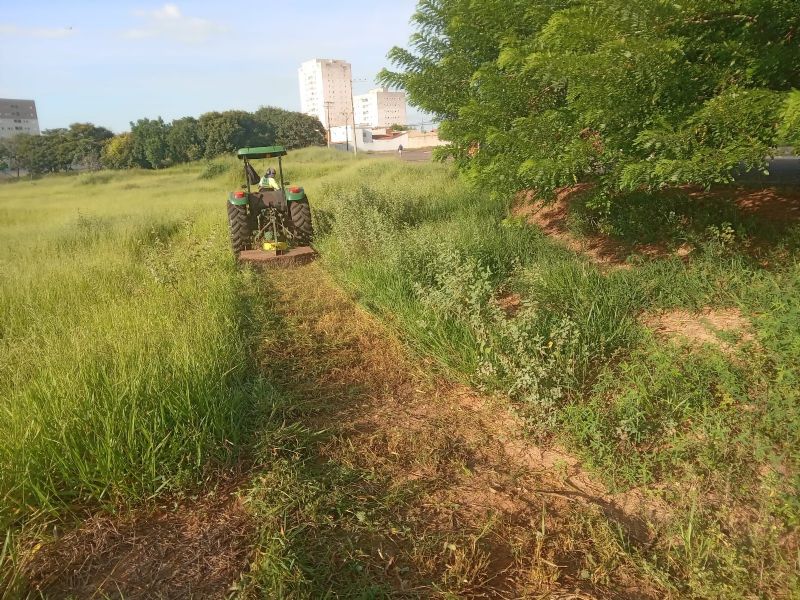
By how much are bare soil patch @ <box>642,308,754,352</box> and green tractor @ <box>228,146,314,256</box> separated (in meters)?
5.34

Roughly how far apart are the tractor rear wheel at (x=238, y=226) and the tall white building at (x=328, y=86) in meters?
83.2

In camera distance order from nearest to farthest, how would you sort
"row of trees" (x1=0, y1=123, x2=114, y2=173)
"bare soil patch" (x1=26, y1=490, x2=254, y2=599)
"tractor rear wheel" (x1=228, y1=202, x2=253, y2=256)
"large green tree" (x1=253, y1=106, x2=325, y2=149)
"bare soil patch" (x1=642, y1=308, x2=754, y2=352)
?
1. "bare soil patch" (x1=26, y1=490, x2=254, y2=599)
2. "bare soil patch" (x1=642, y1=308, x2=754, y2=352)
3. "tractor rear wheel" (x1=228, y1=202, x2=253, y2=256)
4. "row of trees" (x1=0, y1=123, x2=114, y2=173)
5. "large green tree" (x1=253, y1=106, x2=325, y2=149)

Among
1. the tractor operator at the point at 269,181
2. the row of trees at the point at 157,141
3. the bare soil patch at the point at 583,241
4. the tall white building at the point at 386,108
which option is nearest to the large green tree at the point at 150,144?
the row of trees at the point at 157,141

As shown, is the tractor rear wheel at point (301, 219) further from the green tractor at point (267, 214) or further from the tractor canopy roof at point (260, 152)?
the tractor canopy roof at point (260, 152)

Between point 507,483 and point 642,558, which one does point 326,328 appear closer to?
point 507,483

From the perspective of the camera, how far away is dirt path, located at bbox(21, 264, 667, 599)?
1.99 metres

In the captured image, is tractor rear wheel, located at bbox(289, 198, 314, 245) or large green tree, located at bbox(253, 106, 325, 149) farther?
large green tree, located at bbox(253, 106, 325, 149)

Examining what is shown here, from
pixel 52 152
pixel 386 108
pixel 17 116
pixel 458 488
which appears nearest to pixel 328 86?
pixel 386 108

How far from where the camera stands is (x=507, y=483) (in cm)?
261

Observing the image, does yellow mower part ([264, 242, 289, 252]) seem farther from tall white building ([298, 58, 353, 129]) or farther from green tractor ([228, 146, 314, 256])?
tall white building ([298, 58, 353, 129])

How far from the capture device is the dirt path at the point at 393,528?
1.99 m

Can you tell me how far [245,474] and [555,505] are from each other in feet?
5.41

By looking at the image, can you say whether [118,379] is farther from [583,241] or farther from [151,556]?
[583,241]

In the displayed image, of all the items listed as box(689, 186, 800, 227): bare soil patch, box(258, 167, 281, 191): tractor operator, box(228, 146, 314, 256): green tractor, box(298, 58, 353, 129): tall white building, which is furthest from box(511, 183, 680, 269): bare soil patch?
box(298, 58, 353, 129): tall white building
